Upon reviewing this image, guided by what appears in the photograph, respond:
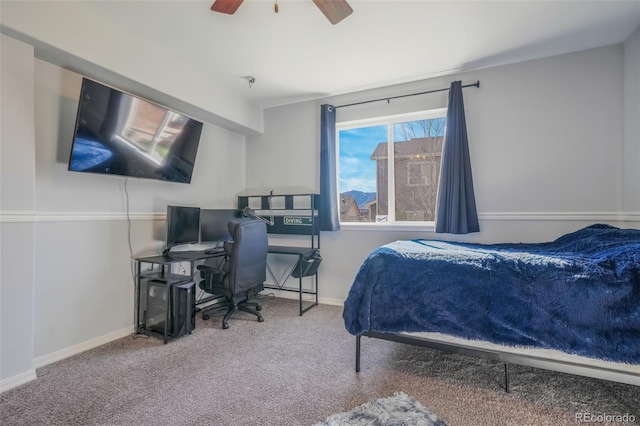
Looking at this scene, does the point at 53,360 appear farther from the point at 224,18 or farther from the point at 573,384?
the point at 573,384

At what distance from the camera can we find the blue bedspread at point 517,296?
1.38m

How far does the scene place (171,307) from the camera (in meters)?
2.44

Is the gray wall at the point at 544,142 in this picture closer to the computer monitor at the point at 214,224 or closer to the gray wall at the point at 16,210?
the computer monitor at the point at 214,224

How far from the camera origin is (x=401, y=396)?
1.64 meters

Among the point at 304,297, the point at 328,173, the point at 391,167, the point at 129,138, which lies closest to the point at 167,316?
the point at 129,138

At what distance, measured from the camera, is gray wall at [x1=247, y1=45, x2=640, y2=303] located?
2488 millimetres

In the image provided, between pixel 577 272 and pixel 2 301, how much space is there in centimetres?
321

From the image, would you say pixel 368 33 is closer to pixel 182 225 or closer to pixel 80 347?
pixel 182 225

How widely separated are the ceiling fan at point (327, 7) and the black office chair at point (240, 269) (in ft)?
5.31

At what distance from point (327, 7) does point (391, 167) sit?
1923 millimetres

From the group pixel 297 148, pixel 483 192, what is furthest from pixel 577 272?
pixel 297 148

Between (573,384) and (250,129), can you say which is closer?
(573,384)

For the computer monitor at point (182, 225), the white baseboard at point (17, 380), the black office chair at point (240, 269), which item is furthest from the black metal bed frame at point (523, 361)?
the white baseboard at point (17, 380)

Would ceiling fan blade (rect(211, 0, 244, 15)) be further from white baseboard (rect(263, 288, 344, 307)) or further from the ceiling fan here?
white baseboard (rect(263, 288, 344, 307))
